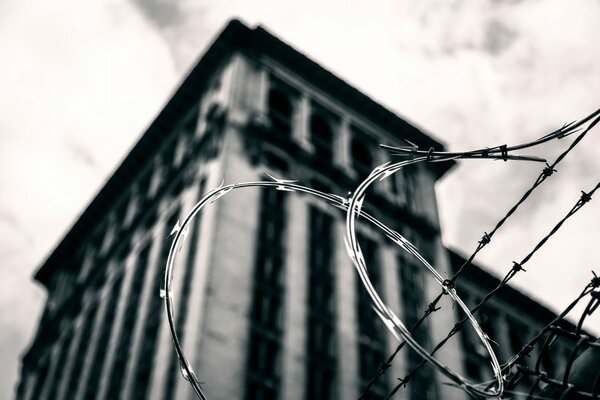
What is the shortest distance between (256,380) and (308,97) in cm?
3017

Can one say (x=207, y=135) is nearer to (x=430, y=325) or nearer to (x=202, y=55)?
(x=202, y=55)

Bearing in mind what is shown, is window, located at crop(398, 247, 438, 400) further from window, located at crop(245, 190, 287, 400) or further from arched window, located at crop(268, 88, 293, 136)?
arched window, located at crop(268, 88, 293, 136)

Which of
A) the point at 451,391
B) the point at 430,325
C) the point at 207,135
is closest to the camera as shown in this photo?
the point at 451,391

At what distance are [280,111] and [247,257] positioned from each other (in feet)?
63.2

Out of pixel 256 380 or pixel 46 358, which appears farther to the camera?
pixel 46 358

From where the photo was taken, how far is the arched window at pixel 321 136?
5616 centimetres

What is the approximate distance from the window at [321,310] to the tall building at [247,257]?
0.30 feet

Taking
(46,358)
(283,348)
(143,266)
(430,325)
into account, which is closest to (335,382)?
(283,348)

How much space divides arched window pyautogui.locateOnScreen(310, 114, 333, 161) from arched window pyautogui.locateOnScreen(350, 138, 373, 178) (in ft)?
7.35

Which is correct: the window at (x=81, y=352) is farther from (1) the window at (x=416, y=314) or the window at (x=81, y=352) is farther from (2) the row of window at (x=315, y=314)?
(1) the window at (x=416, y=314)

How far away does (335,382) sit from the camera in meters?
38.1

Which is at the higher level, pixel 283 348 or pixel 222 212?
pixel 222 212

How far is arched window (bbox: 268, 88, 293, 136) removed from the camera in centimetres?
5469

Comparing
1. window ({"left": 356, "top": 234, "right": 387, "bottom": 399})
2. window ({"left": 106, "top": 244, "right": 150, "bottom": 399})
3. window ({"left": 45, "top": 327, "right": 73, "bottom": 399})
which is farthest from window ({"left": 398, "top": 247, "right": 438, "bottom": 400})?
window ({"left": 45, "top": 327, "right": 73, "bottom": 399})
